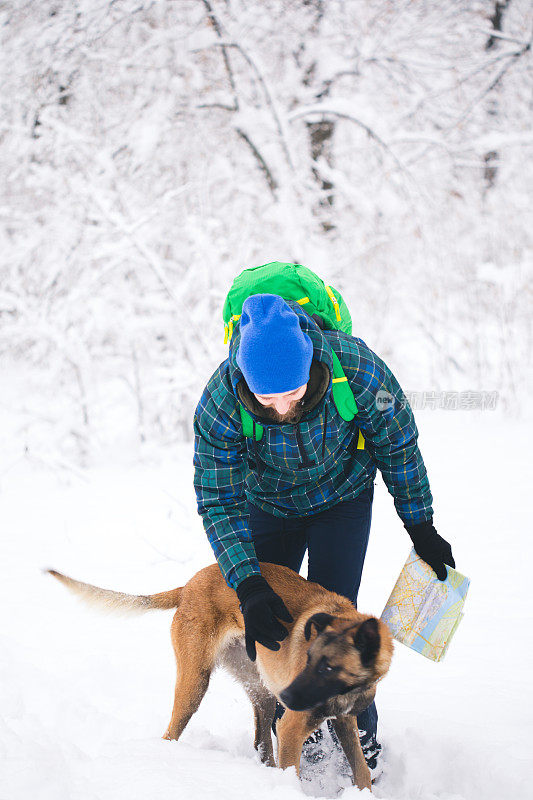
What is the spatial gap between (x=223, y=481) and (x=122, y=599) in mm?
732

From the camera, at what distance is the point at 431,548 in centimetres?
190

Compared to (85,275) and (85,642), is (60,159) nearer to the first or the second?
(85,275)

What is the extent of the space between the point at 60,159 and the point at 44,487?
4276 millimetres

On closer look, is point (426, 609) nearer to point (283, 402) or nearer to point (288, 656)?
point (288, 656)

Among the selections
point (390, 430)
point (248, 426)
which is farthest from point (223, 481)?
point (390, 430)

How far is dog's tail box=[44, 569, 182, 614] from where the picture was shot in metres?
2.08

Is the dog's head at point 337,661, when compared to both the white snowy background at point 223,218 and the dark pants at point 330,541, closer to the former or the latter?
the dark pants at point 330,541

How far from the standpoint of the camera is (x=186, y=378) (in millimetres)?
6340

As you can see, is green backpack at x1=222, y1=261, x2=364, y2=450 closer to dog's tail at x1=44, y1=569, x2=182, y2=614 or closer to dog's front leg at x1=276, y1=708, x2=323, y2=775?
dog's tail at x1=44, y1=569, x2=182, y2=614

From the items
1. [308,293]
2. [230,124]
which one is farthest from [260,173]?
[308,293]

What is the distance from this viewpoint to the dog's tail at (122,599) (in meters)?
2.08

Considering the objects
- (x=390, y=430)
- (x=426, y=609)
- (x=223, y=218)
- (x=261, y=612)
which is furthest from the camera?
(x=223, y=218)

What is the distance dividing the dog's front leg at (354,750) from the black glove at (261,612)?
1.39 ft

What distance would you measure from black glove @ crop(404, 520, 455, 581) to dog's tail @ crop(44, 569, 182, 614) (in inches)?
38.8
